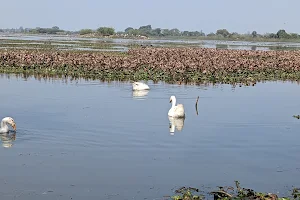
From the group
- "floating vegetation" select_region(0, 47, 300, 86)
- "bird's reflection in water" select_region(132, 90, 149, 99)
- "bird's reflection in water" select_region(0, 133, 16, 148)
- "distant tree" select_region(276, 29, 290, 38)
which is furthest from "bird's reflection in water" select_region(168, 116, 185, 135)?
"distant tree" select_region(276, 29, 290, 38)

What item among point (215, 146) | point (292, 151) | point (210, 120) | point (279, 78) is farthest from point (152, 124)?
point (279, 78)

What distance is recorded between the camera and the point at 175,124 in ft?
56.4

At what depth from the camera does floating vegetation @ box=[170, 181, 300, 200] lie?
9710 mm

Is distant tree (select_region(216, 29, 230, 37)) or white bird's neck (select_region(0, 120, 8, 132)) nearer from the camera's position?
white bird's neck (select_region(0, 120, 8, 132))

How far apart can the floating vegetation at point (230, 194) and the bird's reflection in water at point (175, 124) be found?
5570mm

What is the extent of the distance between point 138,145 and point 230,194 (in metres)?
4.41

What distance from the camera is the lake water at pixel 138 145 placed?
1088 cm

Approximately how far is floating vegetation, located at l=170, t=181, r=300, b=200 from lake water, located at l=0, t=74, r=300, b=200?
35 cm

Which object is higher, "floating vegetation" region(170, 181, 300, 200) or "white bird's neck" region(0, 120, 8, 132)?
"white bird's neck" region(0, 120, 8, 132)

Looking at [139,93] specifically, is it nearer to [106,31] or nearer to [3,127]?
[3,127]

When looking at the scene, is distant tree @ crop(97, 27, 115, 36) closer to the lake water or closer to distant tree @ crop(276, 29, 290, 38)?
→ distant tree @ crop(276, 29, 290, 38)

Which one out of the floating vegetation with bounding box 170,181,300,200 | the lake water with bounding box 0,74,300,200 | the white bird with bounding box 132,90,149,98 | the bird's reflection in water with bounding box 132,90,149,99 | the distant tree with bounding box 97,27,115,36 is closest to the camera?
the floating vegetation with bounding box 170,181,300,200

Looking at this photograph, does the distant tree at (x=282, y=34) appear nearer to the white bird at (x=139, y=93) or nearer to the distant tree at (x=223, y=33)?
the distant tree at (x=223, y=33)

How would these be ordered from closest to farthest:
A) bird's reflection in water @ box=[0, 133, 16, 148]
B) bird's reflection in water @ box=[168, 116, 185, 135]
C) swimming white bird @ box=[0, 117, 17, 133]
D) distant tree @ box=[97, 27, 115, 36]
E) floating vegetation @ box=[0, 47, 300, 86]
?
bird's reflection in water @ box=[0, 133, 16, 148]
swimming white bird @ box=[0, 117, 17, 133]
bird's reflection in water @ box=[168, 116, 185, 135]
floating vegetation @ box=[0, 47, 300, 86]
distant tree @ box=[97, 27, 115, 36]
